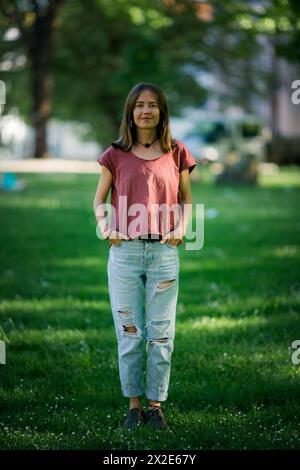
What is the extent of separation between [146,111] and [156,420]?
65.4 inches

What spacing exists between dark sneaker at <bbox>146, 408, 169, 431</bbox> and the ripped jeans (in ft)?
0.24

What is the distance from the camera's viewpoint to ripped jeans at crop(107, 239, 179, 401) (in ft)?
13.0

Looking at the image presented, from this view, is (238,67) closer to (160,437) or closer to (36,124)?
(36,124)

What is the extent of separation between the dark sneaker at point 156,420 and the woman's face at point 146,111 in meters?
1.55

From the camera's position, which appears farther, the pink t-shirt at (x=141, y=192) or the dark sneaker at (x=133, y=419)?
the dark sneaker at (x=133, y=419)

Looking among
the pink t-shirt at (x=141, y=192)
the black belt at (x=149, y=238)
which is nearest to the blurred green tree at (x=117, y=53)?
the pink t-shirt at (x=141, y=192)

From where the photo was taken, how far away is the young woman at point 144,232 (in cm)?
395

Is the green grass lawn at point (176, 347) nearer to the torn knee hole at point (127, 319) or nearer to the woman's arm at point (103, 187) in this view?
the torn knee hole at point (127, 319)

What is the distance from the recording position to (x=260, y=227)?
11.9 meters

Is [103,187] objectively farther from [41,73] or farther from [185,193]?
[41,73]

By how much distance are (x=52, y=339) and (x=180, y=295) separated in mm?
1864

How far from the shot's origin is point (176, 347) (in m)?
5.57

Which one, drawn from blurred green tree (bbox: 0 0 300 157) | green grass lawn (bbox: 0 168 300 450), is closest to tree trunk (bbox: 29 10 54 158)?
blurred green tree (bbox: 0 0 300 157)

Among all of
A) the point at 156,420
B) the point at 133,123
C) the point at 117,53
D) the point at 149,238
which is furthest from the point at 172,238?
the point at 117,53
